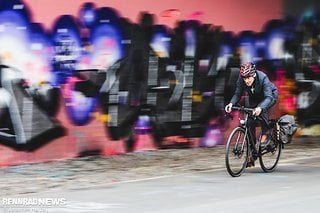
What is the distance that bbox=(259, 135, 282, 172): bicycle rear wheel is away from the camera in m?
10.4

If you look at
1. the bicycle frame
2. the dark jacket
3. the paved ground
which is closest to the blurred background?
the paved ground

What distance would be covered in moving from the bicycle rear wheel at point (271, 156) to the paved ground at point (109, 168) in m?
0.90

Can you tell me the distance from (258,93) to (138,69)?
10.3 ft

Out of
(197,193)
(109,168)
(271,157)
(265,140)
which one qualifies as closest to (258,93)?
(265,140)

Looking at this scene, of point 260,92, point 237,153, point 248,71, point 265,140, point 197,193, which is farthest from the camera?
point 265,140

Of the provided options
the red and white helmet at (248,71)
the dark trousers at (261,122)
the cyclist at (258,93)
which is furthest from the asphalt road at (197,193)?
the red and white helmet at (248,71)

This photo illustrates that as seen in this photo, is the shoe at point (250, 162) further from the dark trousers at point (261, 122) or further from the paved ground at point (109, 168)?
the paved ground at point (109, 168)

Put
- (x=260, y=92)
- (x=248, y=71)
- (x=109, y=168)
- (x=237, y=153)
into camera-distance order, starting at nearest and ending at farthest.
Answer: (x=237, y=153)
(x=248, y=71)
(x=260, y=92)
(x=109, y=168)

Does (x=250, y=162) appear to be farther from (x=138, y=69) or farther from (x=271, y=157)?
(x=138, y=69)

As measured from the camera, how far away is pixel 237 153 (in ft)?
32.0

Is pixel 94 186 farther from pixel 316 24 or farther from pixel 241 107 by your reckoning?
pixel 316 24

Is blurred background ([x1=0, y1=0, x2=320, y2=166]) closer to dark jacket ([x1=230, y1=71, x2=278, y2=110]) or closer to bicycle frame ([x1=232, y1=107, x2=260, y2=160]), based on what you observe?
dark jacket ([x1=230, y1=71, x2=278, y2=110])

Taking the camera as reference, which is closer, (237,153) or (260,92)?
(237,153)

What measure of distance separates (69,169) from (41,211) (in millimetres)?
3308
